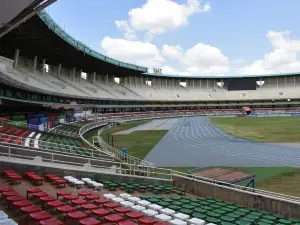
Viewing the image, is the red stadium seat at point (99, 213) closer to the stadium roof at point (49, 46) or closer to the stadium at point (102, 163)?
the stadium at point (102, 163)

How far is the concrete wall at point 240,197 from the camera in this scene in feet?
35.2

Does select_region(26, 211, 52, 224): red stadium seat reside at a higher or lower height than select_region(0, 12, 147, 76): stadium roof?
lower

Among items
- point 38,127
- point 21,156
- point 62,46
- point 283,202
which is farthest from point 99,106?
point 283,202

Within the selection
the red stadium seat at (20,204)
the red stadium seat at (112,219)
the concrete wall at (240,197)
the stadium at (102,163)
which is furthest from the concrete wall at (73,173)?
the red stadium seat at (112,219)

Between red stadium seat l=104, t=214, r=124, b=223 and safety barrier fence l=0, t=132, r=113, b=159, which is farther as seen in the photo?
safety barrier fence l=0, t=132, r=113, b=159

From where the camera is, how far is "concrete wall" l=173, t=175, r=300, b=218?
35.2 feet

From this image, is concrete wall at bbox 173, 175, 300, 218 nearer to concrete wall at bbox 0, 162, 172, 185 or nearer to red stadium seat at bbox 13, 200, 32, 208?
concrete wall at bbox 0, 162, 172, 185

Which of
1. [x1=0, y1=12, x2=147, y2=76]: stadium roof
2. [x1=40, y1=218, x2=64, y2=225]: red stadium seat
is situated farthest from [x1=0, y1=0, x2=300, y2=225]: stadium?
[x1=0, y1=12, x2=147, y2=76]: stadium roof

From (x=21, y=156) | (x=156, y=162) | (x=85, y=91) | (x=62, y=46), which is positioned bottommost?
(x=156, y=162)

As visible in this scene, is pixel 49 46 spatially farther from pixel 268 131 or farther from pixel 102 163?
pixel 268 131

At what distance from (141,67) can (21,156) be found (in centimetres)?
6705

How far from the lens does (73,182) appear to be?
11.9m

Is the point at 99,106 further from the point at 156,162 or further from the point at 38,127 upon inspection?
the point at 156,162

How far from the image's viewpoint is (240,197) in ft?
40.3
